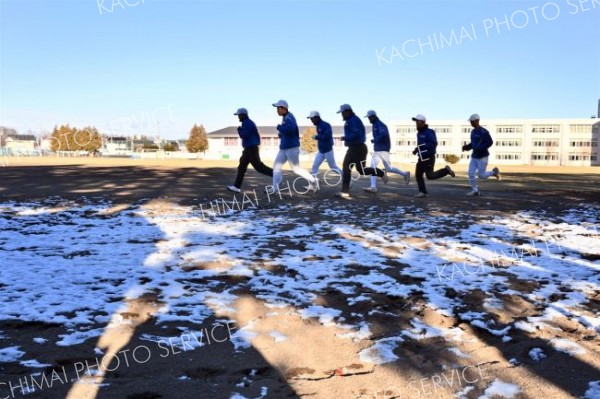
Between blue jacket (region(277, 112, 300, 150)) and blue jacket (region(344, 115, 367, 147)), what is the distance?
108cm

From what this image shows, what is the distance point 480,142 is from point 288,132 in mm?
4193

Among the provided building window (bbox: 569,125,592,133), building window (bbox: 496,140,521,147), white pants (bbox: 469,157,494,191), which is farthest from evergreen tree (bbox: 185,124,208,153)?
white pants (bbox: 469,157,494,191)

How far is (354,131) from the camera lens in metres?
9.80

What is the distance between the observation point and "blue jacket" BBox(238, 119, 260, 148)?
32.9ft

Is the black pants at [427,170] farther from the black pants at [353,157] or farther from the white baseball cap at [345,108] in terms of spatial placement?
the white baseball cap at [345,108]

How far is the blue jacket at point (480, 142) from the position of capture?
9.95 m

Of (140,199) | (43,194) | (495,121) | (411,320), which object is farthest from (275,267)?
(495,121)

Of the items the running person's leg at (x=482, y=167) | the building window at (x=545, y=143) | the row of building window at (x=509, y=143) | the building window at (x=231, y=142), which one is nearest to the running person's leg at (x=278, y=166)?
the running person's leg at (x=482, y=167)

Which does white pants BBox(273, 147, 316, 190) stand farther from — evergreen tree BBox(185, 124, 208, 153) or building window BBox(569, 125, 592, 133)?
evergreen tree BBox(185, 124, 208, 153)

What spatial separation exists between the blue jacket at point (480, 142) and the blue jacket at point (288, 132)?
384 centimetres

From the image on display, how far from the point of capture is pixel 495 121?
314 ft

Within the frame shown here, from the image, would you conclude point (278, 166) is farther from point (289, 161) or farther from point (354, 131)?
point (354, 131)

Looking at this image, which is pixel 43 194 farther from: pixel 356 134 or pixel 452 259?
pixel 452 259

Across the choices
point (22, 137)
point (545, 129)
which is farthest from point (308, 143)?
point (22, 137)
